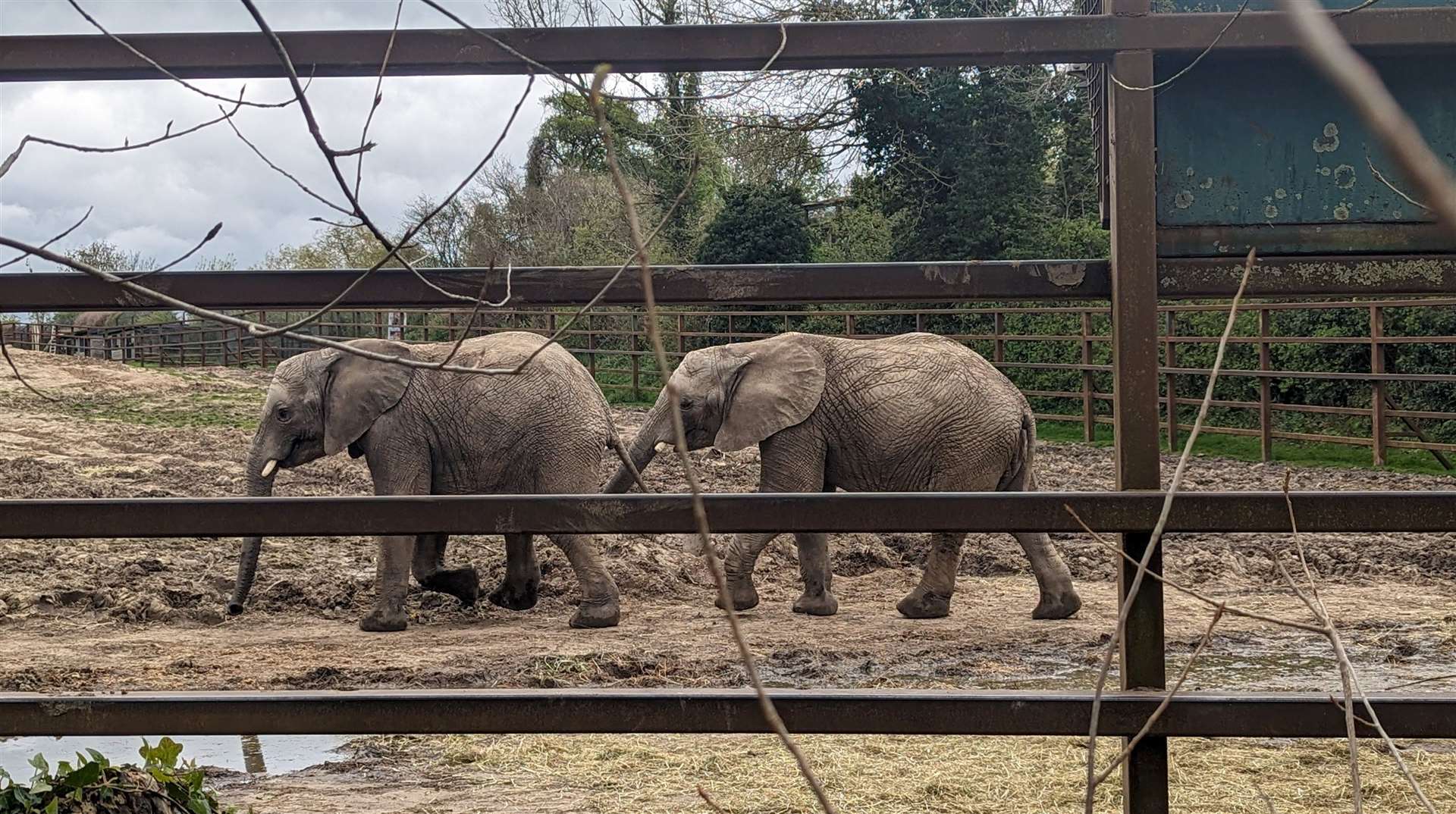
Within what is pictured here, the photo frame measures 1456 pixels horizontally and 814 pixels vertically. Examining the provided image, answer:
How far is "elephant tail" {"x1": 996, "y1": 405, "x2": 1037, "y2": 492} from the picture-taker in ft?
30.2

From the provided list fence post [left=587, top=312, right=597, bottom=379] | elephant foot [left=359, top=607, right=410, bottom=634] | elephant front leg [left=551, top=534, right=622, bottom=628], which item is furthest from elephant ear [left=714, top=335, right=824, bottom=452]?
fence post [left=587, top=312, right=597, bottom=379]

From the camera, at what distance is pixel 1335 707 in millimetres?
2127

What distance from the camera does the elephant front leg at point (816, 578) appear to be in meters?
8.23

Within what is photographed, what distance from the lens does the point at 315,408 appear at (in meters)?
8.47

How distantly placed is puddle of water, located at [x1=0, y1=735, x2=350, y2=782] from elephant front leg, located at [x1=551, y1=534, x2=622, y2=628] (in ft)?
9.51

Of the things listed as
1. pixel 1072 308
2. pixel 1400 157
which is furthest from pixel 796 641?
pixel 1072 308

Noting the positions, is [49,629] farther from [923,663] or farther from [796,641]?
[923,663]

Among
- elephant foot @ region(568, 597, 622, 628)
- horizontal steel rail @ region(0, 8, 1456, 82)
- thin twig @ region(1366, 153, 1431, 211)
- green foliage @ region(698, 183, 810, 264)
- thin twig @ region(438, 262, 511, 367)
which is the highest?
green foliage @ region(698, 183, 810, 264)

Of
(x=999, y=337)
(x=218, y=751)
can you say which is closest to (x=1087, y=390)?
(x=999, y=337)

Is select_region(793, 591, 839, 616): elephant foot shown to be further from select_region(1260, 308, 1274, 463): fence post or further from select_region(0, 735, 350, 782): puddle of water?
select_region(1260, 308, 1274, 463): fence post

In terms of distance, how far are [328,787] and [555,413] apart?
4697 mm

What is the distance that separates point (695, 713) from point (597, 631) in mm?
5777

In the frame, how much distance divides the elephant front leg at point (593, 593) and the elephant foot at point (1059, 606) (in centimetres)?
260

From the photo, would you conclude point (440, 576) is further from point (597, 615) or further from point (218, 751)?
point (218, 751)
